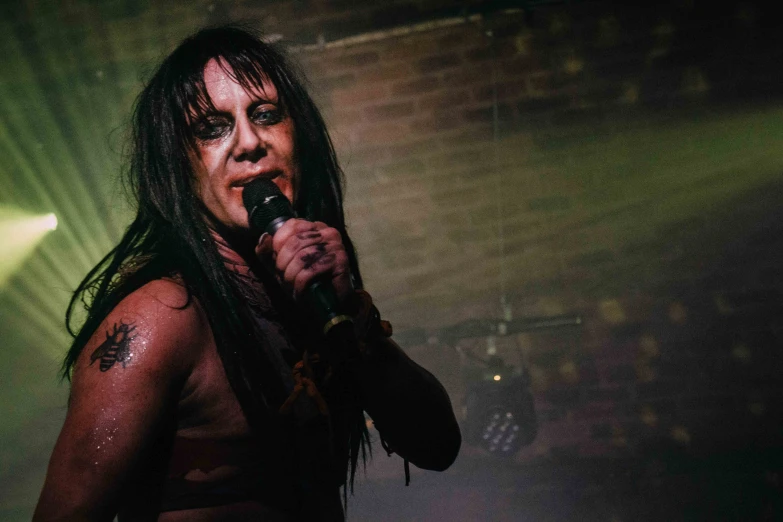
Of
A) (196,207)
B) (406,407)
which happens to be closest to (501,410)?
(406,407)

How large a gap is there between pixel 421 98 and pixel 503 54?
0.66 meters

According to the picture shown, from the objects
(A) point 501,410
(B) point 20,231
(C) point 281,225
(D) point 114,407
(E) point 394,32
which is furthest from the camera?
(B) point 20,231

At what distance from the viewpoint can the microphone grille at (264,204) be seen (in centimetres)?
122

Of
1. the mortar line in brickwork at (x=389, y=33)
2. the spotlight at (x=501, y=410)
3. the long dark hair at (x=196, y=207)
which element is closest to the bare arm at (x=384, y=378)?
the long dark hair at (x=196, y=207)

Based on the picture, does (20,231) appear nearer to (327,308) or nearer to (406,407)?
(406,407)

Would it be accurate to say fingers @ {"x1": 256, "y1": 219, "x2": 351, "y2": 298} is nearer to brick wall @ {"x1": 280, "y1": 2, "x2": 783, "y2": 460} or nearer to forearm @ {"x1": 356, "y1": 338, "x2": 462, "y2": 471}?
forearm @ {"x1": 356, "y1": 338, "x2": 462, "y2": 471}

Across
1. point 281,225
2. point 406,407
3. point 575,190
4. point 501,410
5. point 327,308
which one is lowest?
point 501,410

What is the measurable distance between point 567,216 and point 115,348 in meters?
3.80

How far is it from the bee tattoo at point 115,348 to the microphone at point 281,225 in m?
0.31

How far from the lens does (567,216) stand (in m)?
4.38

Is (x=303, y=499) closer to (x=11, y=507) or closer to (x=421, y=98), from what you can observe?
(x=421, y=98)

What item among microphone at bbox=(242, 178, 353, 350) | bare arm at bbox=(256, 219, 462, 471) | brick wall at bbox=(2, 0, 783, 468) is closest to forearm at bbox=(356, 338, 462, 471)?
bare arm at bbox=(256, 219, 462, 471)

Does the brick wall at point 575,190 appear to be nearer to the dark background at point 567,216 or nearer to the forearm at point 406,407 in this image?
the dark background at point 567,216

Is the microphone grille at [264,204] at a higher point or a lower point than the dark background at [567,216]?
higher
